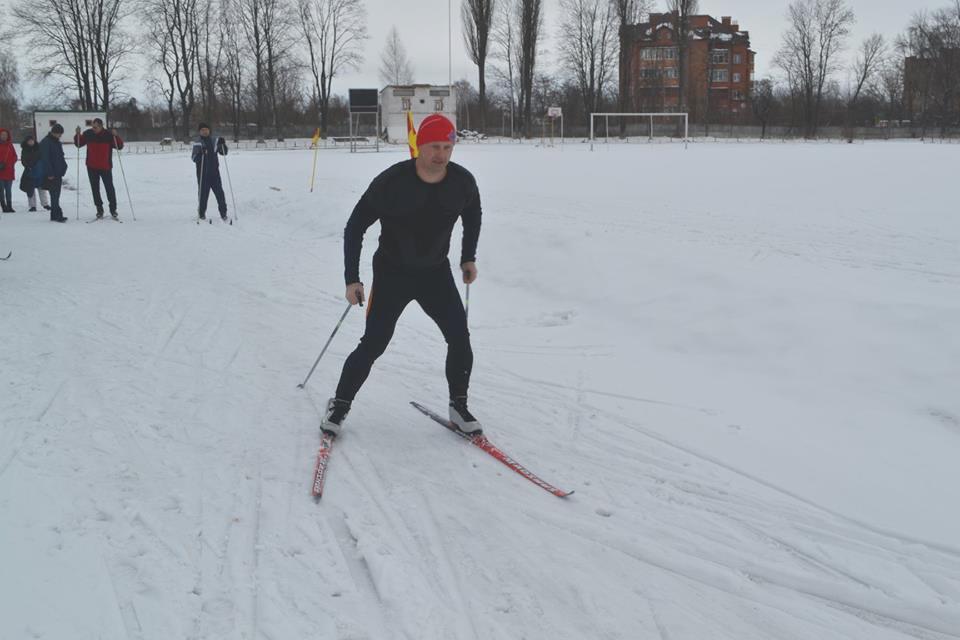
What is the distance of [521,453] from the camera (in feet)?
14.6

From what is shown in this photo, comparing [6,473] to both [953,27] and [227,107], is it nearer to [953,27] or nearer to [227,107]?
[227,107]

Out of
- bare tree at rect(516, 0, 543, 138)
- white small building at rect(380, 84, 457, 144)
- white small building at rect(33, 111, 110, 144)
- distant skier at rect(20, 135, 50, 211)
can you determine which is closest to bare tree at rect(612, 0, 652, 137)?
bare tree at rect(516, 0, 543, 138)

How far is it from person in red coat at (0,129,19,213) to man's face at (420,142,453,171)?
15.9 metres

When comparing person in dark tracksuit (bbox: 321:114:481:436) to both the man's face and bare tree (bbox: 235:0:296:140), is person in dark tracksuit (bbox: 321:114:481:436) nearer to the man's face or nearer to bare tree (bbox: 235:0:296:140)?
the man's face

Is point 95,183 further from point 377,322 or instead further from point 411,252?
point 411,252

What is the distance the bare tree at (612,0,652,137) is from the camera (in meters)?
60.9

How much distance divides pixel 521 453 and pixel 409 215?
1.54 metres

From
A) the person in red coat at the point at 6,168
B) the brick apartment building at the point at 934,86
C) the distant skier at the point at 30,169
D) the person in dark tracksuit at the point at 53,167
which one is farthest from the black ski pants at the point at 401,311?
the brick apartment building at the point at 934,86

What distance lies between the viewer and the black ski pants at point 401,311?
4.41 m

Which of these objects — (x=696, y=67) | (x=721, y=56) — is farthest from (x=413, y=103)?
(x=721, y=56)

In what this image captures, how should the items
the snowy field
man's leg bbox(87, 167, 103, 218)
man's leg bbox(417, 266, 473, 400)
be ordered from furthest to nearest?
1. man's leg bbox(87, 167, 103, 218)
2. man's leg bbox(417, 266, 473, 400)
3. the snowy field

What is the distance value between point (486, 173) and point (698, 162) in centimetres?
642

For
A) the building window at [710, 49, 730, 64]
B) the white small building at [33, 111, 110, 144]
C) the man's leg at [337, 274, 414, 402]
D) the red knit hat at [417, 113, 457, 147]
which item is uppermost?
the building window at [710, 49, 730, 64]

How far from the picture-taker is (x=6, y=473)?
12.7ft
